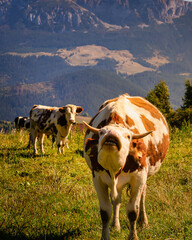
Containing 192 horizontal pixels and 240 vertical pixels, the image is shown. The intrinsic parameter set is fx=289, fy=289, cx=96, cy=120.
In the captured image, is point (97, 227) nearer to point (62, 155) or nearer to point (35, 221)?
point (35, 221)

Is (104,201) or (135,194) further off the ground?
(135,194)

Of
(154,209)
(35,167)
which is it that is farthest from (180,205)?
(35,167)

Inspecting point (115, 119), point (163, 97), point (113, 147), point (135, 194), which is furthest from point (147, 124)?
point (163, 97)

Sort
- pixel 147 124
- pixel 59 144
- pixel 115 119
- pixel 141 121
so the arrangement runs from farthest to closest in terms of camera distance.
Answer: pixel 59 144, pixel 147 124, pixel 141 121, pixel 115 119

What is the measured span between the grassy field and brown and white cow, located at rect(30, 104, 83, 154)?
3623 mm

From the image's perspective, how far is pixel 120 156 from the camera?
332 centimetres

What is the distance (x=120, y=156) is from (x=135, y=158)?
663mm

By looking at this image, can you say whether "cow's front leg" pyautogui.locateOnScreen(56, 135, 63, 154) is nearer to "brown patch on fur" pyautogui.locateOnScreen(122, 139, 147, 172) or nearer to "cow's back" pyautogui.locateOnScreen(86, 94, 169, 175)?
"cow's back" pyautogui.locateOnScreen(86, 94, 169, 175)

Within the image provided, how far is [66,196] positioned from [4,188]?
1.69 metres

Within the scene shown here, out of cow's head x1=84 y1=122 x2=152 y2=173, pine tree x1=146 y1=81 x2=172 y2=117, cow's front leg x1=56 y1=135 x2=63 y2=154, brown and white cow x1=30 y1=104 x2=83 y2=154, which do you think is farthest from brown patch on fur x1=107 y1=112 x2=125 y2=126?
pine tree x1=146 y1=81 x2=172 y2=117

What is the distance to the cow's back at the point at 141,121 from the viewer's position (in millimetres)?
4203

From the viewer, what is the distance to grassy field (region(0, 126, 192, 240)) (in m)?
4.54

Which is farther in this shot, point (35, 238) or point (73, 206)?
point (73, 206)

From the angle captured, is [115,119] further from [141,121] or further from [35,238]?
[35,238]
